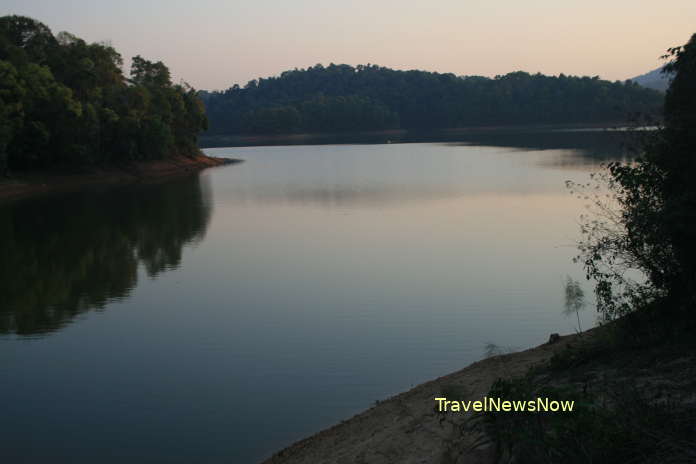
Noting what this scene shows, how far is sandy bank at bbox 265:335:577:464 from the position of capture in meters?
6.65

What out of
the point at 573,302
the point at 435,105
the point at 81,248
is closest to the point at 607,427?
the point at 573,302

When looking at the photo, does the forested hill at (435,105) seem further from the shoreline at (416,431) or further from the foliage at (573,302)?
the shoreline at (416,431)

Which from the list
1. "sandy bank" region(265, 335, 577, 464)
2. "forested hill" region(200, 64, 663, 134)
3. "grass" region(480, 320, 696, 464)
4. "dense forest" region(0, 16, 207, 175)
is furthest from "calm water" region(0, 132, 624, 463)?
"forested hill" region(200, 64, 663, 134)

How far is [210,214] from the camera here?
3161 cm

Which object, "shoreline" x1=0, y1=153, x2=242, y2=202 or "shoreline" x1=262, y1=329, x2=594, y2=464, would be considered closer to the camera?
"shoreline" x1=262, y1=329, x2=594, y2=464

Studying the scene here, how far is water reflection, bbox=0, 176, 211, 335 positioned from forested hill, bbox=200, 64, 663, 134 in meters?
98.9

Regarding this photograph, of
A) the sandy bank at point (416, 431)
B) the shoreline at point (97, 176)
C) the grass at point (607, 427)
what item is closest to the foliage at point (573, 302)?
the sandy bank at point (416, 431)

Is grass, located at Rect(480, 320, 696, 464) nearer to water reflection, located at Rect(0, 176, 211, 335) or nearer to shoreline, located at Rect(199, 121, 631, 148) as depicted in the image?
water reflection, located at Rect(0, 176, 211, 335)

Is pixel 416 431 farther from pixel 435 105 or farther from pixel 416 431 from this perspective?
pixel 435 105

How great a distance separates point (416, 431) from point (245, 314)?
7.81m

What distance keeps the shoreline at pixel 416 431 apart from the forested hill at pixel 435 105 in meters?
116

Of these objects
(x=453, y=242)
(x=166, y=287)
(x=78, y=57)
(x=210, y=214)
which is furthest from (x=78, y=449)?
(x=78, y=57)

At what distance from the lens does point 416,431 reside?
24.4 feet

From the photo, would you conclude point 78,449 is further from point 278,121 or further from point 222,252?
point 278,121
